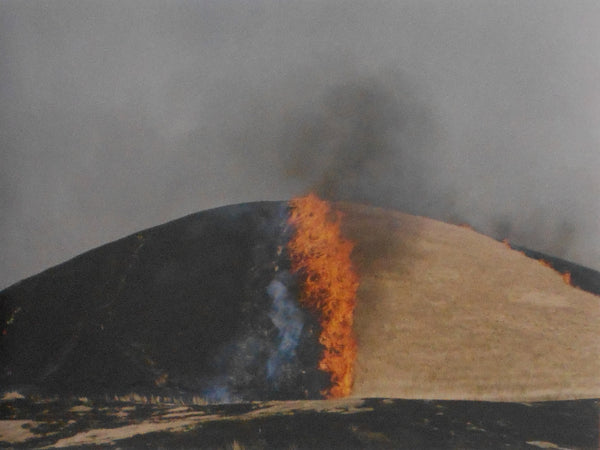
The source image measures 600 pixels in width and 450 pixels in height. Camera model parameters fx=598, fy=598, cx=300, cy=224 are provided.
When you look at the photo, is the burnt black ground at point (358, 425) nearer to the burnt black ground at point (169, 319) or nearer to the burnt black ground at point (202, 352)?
the burnt black ground at point (202, 352)

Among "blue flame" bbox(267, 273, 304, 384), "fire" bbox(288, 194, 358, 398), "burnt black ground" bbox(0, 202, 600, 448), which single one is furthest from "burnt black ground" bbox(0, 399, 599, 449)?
"fire" bbox(288, 194, 358, 398)

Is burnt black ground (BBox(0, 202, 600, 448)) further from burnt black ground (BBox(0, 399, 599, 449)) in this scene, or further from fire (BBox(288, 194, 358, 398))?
fire (BBox(288, 194, 358, 398))

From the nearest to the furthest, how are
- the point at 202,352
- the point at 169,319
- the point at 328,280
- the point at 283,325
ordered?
the point at 202,352, the point at 283,325, the point at 169,319, the point at 328,280

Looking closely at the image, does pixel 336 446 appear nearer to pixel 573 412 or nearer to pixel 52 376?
pixel 573 412

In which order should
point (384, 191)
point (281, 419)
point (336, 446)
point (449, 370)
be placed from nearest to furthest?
point (336, 446)
point (281, 419)
point (449, 370)
point (384, 191)

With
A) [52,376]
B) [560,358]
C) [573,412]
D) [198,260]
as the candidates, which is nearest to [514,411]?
[573,412]

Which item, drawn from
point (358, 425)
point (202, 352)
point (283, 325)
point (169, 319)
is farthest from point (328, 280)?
point (358, 425)

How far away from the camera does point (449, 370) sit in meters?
10.9

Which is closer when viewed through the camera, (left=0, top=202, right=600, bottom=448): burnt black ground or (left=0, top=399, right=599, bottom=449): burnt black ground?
(left=0, top=399, right=599, bottom=449): burnt black ground

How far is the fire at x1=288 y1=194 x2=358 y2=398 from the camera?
1105 cm

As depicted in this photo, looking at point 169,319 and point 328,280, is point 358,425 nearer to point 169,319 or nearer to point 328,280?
point 328,280

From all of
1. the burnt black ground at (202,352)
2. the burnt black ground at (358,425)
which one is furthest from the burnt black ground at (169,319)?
the burnt black ground at (358,425)

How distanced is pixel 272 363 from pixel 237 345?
31.7 inches

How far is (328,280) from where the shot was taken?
1252 cm
